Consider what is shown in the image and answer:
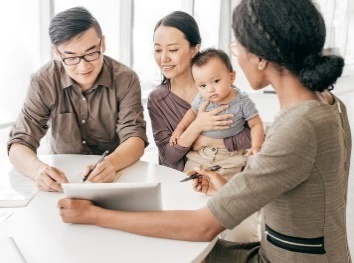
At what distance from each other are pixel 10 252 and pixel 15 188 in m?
0.51

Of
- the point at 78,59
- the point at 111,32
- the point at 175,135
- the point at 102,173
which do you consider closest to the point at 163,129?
the point at 175,135

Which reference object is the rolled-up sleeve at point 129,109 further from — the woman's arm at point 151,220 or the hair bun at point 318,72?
the hair bun at point 318,72

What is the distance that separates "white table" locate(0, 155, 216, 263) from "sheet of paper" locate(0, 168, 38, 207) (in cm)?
4

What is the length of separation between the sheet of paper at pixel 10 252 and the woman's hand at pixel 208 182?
2.11 feet

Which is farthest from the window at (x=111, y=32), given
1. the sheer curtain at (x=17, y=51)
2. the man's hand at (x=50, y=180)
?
the man's hand at (x=50, y=180)

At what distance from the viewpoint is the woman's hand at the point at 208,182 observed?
1491 mm

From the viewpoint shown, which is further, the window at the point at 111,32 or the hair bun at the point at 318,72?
the window at the point at 111,32

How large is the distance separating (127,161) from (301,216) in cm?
85

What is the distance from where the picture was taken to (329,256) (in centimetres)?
114

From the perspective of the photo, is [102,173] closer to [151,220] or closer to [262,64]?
[151,220]

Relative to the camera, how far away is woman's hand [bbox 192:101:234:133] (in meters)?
2.10

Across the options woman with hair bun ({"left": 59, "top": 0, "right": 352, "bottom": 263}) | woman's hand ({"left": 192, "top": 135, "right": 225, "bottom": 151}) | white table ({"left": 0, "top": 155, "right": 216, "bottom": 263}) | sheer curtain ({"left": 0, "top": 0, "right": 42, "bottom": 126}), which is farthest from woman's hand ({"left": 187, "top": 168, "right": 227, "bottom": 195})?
sheer curtain ({"left": 0, "top": 0, "right": 42, "bottom": 126})

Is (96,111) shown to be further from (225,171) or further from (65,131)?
(225,171)

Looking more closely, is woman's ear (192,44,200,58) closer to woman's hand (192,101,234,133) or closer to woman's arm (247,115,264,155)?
woman's hand (192,101,234,133)
